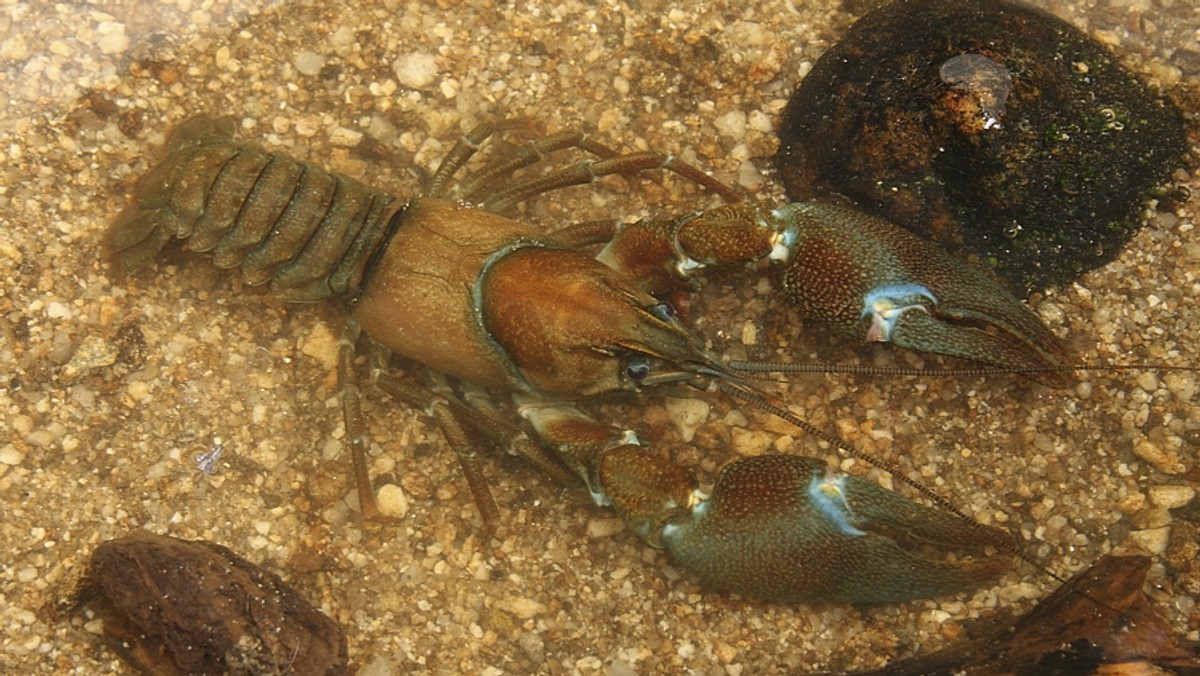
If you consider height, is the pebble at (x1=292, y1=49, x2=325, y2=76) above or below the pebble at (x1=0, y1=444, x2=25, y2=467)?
above

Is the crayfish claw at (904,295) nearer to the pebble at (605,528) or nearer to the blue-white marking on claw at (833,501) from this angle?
the blue-white marking on claw at (833,501)

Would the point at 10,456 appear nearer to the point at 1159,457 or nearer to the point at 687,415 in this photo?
the point at 687,415

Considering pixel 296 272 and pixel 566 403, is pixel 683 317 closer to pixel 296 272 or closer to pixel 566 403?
pixel 566 403

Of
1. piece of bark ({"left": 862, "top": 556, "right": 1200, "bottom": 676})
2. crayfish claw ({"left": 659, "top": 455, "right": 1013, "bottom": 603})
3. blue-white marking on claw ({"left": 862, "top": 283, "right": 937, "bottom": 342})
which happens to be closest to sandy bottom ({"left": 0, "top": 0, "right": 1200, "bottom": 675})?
piece of bark ({"left": 862, "top": 556, "right": 1200, "bottom": 676})

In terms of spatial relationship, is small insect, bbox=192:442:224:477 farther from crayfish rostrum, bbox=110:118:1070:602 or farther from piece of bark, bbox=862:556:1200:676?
piece of bark, bbox=862:556:1200:676

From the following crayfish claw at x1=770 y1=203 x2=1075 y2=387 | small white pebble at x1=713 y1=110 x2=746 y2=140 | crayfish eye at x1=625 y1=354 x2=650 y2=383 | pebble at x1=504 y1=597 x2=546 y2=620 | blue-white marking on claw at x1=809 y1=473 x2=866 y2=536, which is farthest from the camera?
small white pebble at x1=713 y1=110 x2=746 y2=140

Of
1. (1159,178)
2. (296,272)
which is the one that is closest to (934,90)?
(1159,178)
